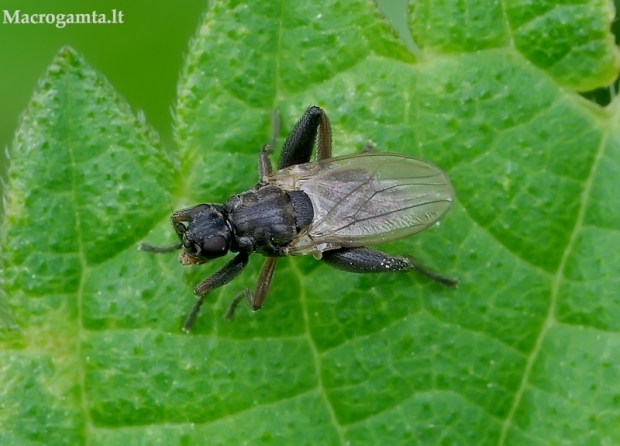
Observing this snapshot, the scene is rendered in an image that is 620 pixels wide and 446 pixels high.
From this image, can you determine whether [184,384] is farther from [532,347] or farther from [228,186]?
[532,347]

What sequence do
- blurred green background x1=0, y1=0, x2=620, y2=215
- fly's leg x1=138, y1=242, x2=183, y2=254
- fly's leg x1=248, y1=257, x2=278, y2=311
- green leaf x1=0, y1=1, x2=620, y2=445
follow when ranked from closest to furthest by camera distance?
green leaf x1=0, y1=1, x2=620, y2=445 < fly's leg x1=138, y1=242, x2=183, y2=254 < fly's leg x1=248, y1=257, x2=278, y2=311 < blurred green background x1=0, y1=0, x2=620, y2=215

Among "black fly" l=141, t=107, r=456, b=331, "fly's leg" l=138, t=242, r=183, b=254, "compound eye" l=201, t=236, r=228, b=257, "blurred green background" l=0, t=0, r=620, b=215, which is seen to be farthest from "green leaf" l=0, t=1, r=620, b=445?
"blurred green background" l=0, t=0, r=620, b=215

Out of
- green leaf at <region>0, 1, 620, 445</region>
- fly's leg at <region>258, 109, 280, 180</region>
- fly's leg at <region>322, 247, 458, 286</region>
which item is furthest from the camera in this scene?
fly's leg at <region>322, 247, 458, 286</region>

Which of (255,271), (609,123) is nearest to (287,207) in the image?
(255,271)

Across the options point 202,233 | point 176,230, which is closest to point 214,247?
point 202,233

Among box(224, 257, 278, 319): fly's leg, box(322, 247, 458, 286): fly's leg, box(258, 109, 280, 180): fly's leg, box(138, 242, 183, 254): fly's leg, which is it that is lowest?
box(224, 257, 278, 319): fly's leg

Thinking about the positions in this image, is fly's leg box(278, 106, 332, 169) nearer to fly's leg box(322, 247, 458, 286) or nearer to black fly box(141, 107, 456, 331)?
black fly box(141, 107, 456, 331)

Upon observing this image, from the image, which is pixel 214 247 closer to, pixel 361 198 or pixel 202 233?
pixel 202 233
